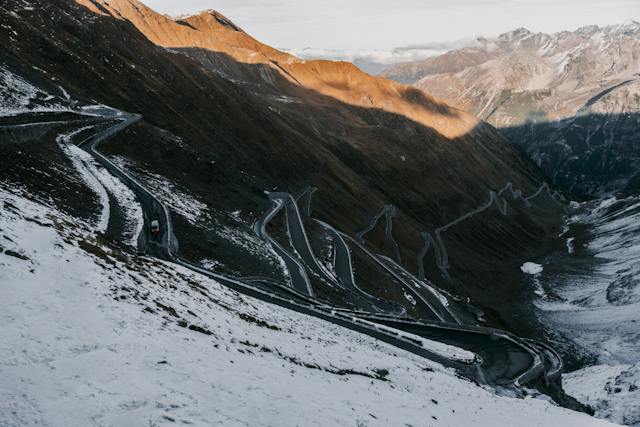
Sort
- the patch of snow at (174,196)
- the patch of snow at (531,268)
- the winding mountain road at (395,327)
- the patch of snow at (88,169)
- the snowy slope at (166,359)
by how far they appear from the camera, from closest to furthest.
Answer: the snowy slope at (166,359), the winding mountain road at (395,327), the patch of snow at (88,169), the patch of snow at (174,196), the patch of snow at (531,268)

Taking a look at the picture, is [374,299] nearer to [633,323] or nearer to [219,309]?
[219,309]

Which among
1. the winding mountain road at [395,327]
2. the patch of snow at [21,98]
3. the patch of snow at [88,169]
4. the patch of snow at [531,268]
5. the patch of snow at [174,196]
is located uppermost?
the patch of snow at [21,98]

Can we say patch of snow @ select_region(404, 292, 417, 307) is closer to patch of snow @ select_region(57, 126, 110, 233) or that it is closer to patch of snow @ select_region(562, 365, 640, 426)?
patch of snow @ select_region(562, 365, 640, 426)

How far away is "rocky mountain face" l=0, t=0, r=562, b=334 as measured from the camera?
192 feet

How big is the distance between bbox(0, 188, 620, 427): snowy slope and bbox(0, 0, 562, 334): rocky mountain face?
1598 cm

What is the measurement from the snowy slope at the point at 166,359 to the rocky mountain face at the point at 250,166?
1598 centimetres

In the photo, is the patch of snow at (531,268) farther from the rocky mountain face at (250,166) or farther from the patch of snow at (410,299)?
the patch of snow at (410,299)

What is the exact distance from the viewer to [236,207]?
6406cm

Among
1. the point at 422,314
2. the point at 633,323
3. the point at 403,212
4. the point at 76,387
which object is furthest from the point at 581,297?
the point at 76,387

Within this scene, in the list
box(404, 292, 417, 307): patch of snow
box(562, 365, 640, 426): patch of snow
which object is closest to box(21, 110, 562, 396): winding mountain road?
box(562, 365, 640, 426): patch of snow

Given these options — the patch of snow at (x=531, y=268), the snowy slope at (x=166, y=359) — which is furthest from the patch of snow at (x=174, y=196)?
the patch of snow at (x=531, y=268)

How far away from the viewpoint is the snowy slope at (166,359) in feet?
43.3

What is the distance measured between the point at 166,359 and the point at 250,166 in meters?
79.0

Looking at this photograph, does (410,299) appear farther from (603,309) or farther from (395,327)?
(603,309)
